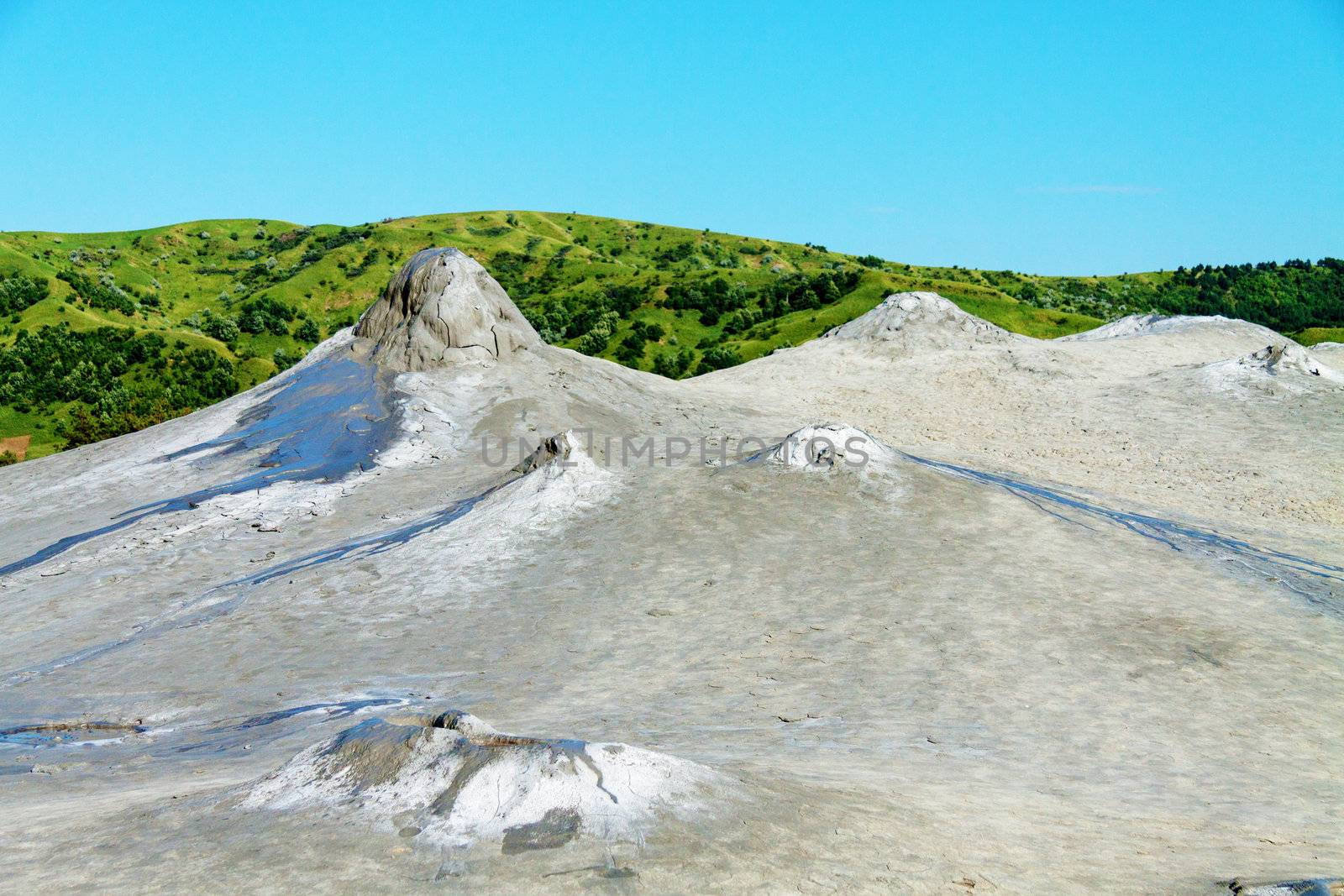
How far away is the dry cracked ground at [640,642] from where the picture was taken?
8.08m

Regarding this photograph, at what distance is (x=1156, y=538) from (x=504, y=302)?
22.0m

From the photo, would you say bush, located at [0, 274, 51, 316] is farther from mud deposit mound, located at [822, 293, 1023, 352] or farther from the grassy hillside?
mud deposit mound, located at [822, 293, 1023, 352]

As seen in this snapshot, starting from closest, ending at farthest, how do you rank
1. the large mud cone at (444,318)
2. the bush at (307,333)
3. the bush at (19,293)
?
the large mud cone at (444,318), the bush at (19,293), the bush at (307,333)

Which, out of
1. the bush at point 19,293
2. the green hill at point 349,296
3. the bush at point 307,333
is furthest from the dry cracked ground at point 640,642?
the bush at point 19,293

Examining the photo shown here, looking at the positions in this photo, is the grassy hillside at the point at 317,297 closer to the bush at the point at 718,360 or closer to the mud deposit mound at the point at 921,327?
the bush at the point at 718,360

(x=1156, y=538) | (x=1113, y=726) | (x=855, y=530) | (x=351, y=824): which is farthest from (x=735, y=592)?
(x=351, y=824)

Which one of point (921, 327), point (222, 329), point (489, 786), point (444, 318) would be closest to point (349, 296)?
point (222, 329)

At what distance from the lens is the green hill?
2985 inches

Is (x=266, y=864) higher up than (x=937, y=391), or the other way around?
(x=937, y=391)

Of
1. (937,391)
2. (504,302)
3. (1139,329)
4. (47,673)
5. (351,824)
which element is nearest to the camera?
(351,824)

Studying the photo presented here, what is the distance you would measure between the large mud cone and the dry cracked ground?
0.47ft

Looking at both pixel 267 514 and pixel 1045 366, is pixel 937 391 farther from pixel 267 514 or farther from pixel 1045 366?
pixel 267 514

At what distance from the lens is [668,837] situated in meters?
7.82

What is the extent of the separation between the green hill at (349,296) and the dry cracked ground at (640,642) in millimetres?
36863
